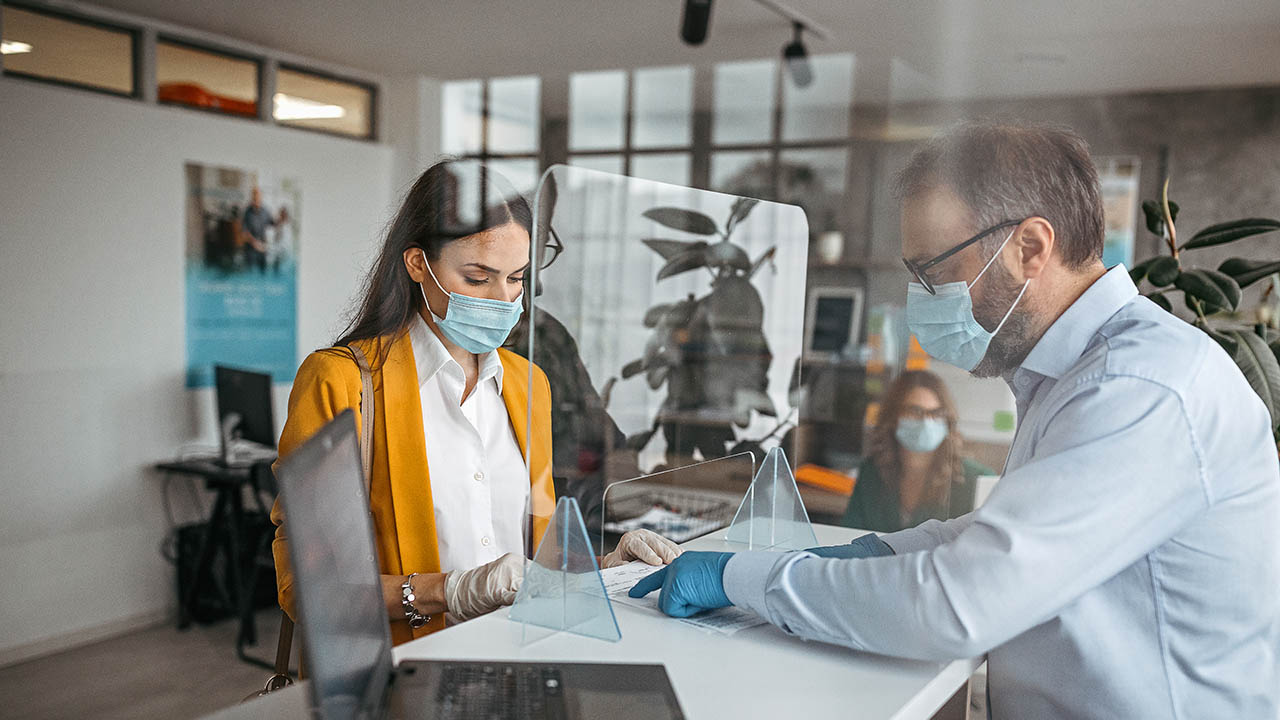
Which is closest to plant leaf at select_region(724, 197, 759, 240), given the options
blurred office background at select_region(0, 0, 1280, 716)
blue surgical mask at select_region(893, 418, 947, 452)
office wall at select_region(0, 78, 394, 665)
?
blue surgical mask at select_region(893, 418, 947, 452)

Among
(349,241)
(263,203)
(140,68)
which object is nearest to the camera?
(140,68)

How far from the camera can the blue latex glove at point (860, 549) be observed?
4.23 ft

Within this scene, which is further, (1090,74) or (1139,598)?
(1090,74)

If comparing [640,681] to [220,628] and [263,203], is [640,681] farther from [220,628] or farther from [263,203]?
[263,203]

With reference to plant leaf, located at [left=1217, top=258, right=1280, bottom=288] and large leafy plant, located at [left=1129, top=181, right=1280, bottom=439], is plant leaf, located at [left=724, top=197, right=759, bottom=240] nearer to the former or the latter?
large leafy plant, located at [left=1129, top=181, right=1280, bottom=439]

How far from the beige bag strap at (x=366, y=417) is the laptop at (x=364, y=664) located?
466mm

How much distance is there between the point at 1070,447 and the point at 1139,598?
8.4 inches

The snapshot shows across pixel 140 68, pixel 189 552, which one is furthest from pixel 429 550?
pixel 140 68

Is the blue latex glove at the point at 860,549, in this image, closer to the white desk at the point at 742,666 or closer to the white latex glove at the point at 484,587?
the white desk at the point at 742,666

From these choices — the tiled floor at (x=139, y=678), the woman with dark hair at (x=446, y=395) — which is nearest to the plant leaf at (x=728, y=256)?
the woman with dark hair at (x=446, y=395)

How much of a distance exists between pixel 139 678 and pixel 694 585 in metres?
2.95

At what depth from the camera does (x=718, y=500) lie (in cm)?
226

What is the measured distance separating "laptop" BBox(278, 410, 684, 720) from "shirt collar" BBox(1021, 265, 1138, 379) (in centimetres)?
61

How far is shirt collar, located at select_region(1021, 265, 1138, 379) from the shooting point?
3.78 feet
